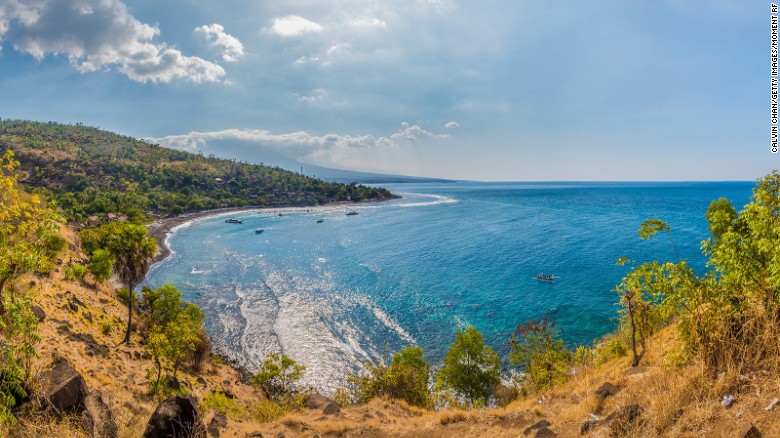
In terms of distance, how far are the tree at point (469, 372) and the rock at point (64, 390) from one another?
22598 mm

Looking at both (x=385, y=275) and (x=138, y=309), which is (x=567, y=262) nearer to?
(x=385, y=275)

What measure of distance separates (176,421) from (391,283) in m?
49.9

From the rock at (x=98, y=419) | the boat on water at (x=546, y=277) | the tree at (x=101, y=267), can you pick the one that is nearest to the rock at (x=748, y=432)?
the rock at (x=98, y=419)

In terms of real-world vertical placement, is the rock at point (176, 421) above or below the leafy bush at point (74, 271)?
below

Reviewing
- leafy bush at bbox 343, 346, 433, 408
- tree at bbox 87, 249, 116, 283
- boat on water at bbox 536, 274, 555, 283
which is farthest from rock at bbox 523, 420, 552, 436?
boat on water at bbox 536, 274, 555, 283

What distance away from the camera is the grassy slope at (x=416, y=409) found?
8.03 meters

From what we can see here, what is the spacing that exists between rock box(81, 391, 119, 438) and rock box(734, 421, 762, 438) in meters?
19.4

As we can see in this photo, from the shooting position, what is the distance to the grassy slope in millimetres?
8031

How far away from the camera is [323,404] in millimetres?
22703

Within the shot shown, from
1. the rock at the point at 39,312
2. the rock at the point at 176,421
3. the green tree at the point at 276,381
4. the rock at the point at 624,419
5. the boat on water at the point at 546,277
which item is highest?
the rock at the point at 624,419

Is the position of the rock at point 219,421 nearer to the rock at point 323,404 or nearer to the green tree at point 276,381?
the rock at point 323,404

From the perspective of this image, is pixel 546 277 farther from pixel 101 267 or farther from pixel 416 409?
pixel 101 267

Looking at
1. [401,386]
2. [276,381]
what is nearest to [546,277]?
[401,386]

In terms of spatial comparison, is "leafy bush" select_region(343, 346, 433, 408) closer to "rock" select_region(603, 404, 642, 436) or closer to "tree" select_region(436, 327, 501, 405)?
"tree" select_region(436, 327, 501, 405)
